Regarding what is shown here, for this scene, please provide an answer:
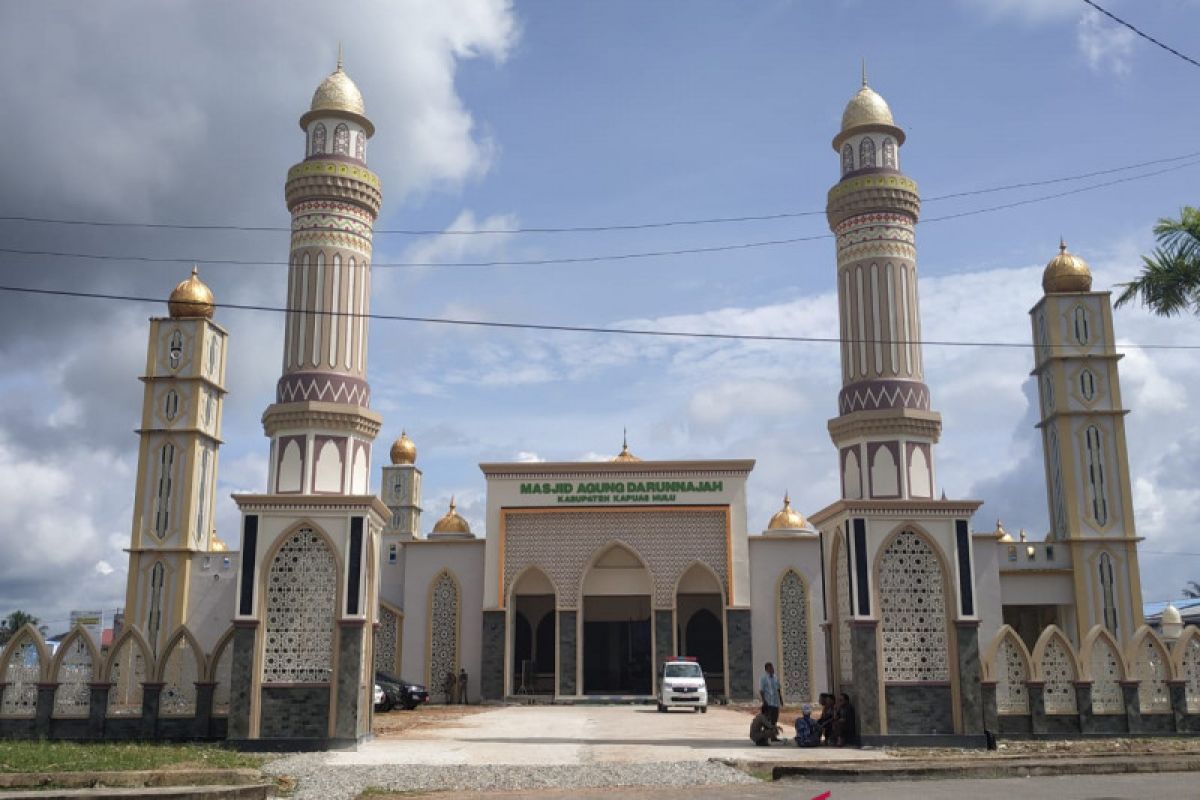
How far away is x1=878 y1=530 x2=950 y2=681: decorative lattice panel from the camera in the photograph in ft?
57.1

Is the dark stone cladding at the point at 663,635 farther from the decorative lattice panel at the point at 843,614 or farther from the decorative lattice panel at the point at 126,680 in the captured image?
the decorative lattice panel at the point at 126,680

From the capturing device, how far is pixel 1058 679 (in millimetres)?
18141

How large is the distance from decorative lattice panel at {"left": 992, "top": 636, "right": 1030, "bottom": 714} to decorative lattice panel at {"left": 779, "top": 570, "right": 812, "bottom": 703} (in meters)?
12.9

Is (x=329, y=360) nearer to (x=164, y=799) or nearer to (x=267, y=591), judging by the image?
(x=267, y=591)

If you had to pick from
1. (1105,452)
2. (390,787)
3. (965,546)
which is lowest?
(390,787)

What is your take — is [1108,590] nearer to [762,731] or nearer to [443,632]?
[762,731]

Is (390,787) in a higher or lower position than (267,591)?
lower

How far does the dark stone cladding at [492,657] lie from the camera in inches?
1204

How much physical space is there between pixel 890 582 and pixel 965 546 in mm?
1327

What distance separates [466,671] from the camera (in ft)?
103

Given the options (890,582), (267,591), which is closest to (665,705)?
(890,582)

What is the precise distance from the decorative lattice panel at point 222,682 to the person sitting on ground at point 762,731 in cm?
799

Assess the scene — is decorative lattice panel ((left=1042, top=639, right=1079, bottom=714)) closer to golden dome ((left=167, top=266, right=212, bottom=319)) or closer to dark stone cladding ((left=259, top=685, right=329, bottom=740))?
dark stone cladding ((left=259, top=685, right=329, bottom=740))

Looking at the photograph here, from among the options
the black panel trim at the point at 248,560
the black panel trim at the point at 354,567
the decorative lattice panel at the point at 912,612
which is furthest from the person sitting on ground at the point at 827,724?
the black panel trim at the point at 248,560
